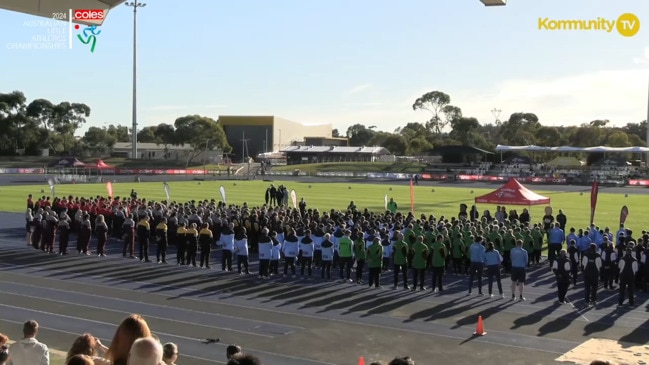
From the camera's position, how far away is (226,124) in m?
141

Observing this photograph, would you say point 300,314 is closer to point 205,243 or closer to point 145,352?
point 205,243

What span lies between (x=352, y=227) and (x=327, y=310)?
259 inches

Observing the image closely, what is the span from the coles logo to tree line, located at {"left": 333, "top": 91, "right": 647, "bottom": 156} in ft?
376

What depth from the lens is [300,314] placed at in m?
14.4

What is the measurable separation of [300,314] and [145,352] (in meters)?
9.86

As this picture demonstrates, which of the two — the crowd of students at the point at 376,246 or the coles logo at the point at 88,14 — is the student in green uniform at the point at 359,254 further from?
the coles logo at the point at 88,14

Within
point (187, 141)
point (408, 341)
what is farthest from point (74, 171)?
point (408, 341)

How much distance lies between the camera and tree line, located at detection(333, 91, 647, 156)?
404 feet

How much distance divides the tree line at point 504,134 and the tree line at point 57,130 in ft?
126

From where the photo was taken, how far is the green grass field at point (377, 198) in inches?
1491

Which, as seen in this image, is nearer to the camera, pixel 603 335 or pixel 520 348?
pixel 520 348

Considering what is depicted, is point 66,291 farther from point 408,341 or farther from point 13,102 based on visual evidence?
point 13,102

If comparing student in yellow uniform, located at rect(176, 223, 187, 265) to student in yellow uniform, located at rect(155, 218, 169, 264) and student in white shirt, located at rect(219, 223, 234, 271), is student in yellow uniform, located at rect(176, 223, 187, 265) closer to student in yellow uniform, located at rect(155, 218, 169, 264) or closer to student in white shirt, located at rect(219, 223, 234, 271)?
student in yellow uniform, located at rect(155, 218, 169, 264)

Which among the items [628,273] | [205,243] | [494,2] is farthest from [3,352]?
[205,243]
